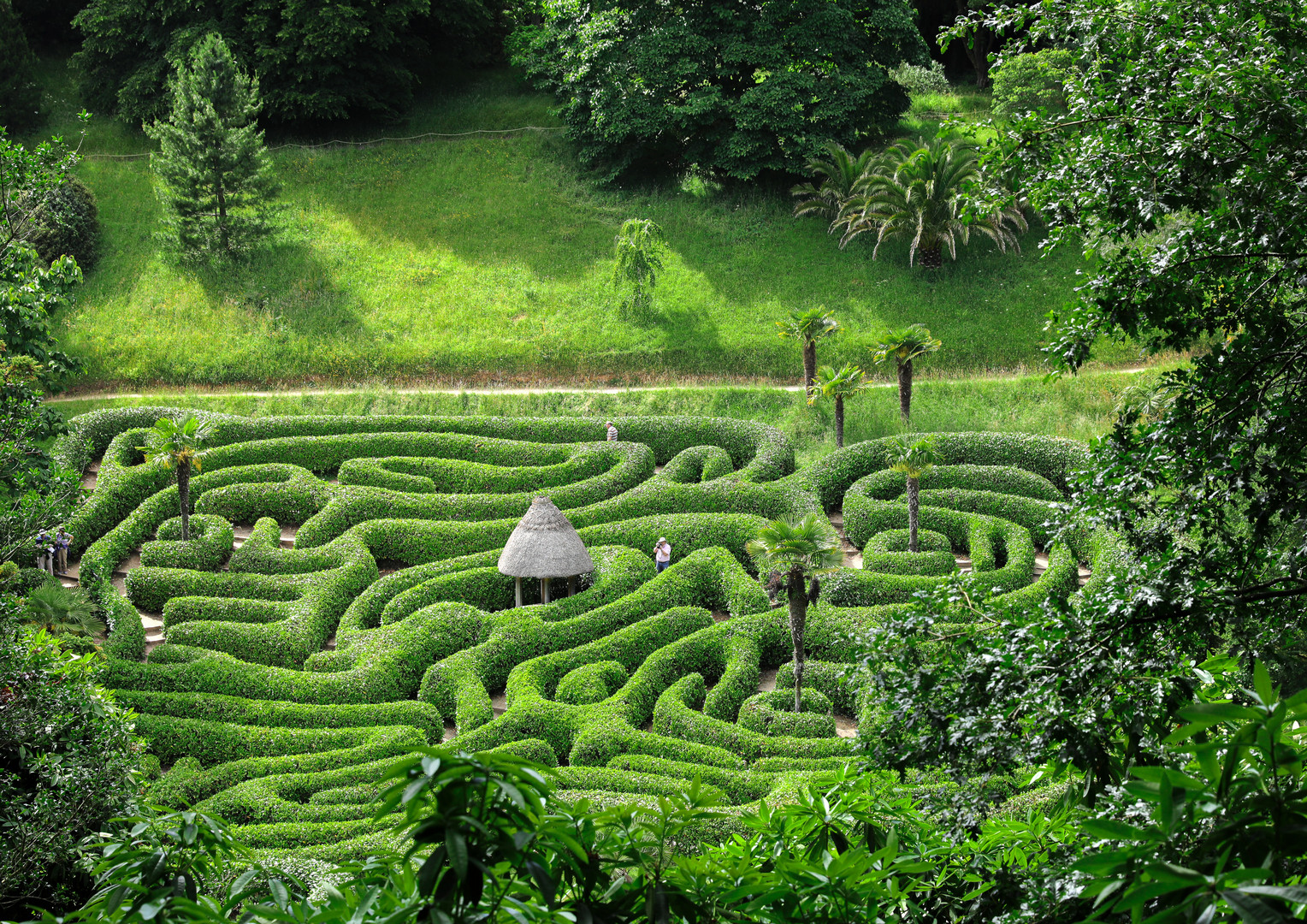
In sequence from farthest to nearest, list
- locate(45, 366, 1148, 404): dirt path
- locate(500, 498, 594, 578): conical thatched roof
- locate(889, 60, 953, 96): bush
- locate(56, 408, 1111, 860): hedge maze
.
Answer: locate(889, 60, 953, 96): bush
locate(45, 366, 1148, 404): dirt path
locate(500, 498, 594, 578): conical thatched roof
locate(56, 408, 1111, 860): hedge maze

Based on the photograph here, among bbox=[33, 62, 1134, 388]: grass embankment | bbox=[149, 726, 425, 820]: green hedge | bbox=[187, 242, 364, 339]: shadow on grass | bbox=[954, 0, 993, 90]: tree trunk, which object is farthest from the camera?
bbox=[954, 0, 993, 90]: tree trunk

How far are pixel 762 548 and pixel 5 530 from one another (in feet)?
32.9

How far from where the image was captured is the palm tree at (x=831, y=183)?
3262 cm

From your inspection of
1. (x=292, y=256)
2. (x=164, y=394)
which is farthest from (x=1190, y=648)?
(x=292, y=256)

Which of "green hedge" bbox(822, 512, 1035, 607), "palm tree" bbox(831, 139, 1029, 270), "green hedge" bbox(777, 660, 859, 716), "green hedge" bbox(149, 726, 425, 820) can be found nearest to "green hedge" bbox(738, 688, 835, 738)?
"green hedge" bbox(777, 660, 859, 716)

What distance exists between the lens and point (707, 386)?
27328 mm

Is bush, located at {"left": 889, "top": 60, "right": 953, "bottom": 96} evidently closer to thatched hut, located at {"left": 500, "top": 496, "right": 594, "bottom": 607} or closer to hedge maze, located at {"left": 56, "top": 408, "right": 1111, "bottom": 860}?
hedge maze, located at {"left": 56, "top": 408, "right": 1111, "bottom": 860}

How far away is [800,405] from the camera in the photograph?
84.1 ft

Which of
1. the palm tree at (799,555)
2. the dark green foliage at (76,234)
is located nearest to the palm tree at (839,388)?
the palm tree at (799,555)

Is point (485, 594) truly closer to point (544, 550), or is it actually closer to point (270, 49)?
point (544, 550)

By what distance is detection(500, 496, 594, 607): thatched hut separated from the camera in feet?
56.2

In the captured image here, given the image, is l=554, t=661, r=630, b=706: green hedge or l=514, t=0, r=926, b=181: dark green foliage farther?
l=514, t=0, r=926, b=181: dark green foliage

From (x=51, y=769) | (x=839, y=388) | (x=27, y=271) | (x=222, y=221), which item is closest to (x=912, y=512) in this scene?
(x=839, y=388)

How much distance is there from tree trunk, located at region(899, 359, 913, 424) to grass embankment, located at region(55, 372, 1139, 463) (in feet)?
0.63
